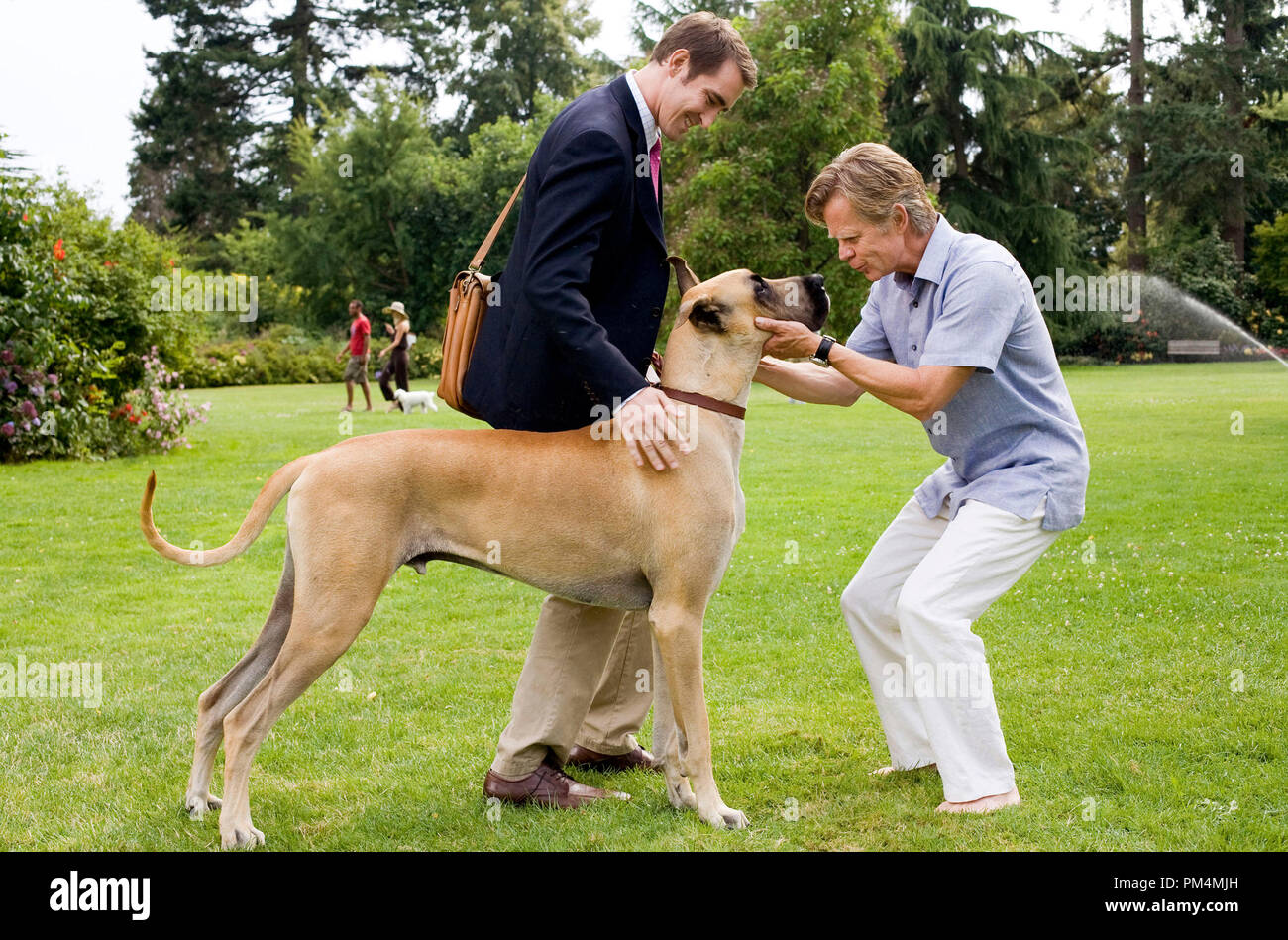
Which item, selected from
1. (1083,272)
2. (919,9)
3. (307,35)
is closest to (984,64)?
(919,9)

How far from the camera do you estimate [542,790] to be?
398 centimetres

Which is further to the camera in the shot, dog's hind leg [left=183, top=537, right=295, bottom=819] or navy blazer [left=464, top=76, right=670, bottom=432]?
dog's hind leg [left=183, top=537, right=295, bottom=819]

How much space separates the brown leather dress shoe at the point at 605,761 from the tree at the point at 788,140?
88.7 feet

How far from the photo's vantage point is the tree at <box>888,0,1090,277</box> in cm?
3897

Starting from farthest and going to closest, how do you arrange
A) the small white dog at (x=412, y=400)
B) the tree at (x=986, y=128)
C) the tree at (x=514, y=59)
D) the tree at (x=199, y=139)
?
the tree at (x=514, y=59) < the tree at (x=199, y=139) < the tree at (x=986, y=128) < the small white dog at (x=412, y=400)

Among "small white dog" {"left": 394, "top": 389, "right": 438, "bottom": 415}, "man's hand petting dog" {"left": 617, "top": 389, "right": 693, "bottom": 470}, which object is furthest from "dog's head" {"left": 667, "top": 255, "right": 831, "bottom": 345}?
"small white dog" {"left": 394, "top": 389, "right": 438, "bottom": 415}

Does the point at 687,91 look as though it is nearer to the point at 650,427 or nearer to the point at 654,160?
the point at 654,160

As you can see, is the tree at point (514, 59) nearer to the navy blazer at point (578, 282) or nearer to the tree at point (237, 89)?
the tree at point (237, 89)

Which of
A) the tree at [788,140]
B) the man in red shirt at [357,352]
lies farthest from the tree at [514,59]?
the man in red shirt at [357,352]

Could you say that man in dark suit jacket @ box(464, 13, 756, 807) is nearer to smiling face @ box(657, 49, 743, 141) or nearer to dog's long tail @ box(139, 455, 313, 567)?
smiling face @ box(657, 49, 743, 141)

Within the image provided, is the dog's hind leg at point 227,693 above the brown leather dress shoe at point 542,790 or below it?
above

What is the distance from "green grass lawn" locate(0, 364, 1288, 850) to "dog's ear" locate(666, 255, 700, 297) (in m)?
1.94

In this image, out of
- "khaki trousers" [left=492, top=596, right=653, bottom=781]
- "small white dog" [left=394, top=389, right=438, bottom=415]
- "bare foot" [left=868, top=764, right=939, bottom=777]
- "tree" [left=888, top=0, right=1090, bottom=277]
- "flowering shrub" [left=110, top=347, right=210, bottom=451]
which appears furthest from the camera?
"tree" [left=888, top=0, right=1090, bottom=277]

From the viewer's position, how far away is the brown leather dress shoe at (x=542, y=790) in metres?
3.97
